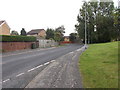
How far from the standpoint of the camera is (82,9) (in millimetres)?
52281

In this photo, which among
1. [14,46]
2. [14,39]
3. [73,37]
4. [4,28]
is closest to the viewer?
[14,46]

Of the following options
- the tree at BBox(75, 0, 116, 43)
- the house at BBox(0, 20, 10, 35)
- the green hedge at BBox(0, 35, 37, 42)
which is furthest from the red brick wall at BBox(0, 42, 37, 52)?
the tree at BBox(75, 0, 116, 43)

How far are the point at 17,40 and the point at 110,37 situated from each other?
35.4 meters

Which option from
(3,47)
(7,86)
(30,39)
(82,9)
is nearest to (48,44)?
(30,39)

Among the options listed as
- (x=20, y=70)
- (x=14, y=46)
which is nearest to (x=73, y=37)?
(x=14, y=46)

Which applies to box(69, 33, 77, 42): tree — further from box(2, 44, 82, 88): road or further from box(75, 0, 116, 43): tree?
box(2, 44, 82, 88): road

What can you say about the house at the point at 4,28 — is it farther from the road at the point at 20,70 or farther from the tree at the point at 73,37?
the tree at the point at 73,37

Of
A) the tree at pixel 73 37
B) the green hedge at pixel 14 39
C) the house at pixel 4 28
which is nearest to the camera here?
the green hedge at pixel 14 39

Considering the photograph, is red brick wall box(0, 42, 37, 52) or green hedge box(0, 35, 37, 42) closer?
green hedge box(0, 35, 37, 42)

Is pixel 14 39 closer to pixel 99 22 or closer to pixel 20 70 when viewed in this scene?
pixel 20 70

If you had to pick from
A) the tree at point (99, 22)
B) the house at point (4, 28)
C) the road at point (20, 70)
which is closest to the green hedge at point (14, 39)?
the road at point (20, 70)

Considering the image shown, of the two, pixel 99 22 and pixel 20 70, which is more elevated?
pixel 99 22

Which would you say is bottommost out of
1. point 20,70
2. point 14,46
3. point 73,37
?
point 20,70

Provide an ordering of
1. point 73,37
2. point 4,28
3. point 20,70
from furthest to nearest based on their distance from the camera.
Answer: point 73,37
point 4,28
point 20,70
